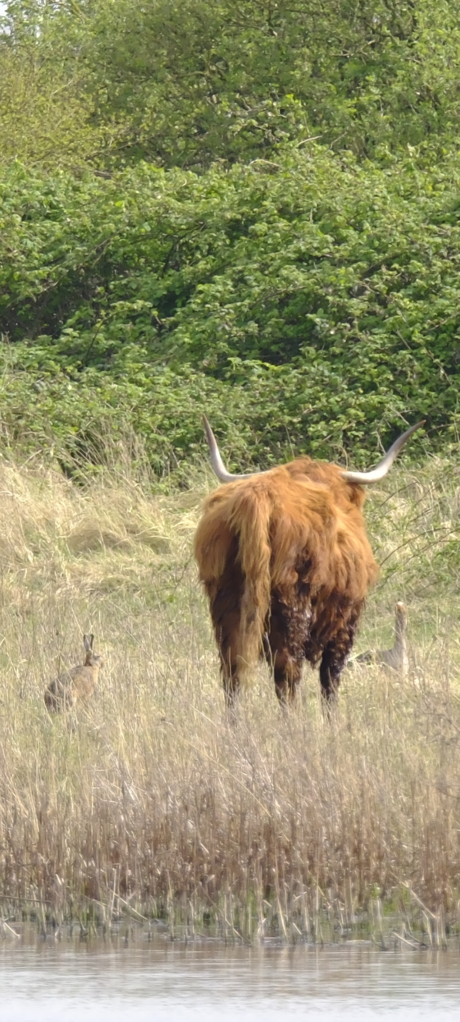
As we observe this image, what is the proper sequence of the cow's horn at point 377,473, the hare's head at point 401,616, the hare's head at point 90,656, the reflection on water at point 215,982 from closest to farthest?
the reflection on water at point 215,982, the cow's horn at point 377,473, the hare's head at point 90,656, the hare's head at point 401,616

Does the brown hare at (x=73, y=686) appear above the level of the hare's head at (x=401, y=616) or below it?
below

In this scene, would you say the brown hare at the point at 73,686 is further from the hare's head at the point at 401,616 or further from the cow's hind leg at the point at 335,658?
the hare's head at the point at 401,616

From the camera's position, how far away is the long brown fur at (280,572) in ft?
22.4

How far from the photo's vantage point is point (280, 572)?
6.88m

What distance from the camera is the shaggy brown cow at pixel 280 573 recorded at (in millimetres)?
6840

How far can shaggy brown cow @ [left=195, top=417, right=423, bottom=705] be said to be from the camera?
684 cm

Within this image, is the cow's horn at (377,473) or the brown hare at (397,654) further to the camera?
the brown hare at (397,654)

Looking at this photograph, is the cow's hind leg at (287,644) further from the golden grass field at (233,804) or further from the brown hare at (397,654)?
the brown hare at (397,654)

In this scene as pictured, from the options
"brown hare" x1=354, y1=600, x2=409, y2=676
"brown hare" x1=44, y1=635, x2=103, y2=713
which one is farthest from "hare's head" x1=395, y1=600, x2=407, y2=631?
"brown hare" x1=44, y1=635, x2=103, y2=713

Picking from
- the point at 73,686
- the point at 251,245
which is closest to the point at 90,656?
the point at 73,686

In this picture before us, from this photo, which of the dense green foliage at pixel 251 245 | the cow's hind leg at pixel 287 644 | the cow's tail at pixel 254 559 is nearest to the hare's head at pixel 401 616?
the cow's hind leg at pixel 287 644

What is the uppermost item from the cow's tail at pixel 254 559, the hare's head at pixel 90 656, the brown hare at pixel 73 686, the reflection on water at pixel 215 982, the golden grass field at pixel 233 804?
the cow's tail at pixel 254 559

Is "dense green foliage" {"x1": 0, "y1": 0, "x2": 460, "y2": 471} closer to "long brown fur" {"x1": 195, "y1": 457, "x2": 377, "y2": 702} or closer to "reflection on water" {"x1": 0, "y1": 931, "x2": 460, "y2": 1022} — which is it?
"long brown fur" {"x1": 195, "y1": 457, "x2": 377, "y2": 702}

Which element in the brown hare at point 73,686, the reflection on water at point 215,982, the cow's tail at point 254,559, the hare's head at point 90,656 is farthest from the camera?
the hare's head at point 90,656
